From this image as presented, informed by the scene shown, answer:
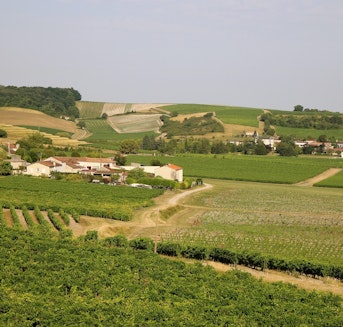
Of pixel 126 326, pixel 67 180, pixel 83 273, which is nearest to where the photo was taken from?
pixel 126 326

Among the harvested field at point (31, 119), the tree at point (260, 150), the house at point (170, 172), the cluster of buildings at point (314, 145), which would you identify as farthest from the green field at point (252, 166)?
the harvested field at point (31, 119)

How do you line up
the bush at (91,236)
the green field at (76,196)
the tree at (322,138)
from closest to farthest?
the bush at (91,236) → the green field at (76,196) → the tree at (322,138)

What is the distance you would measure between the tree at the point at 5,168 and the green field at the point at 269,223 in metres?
31.9

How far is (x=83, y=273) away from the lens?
3178 centimetres

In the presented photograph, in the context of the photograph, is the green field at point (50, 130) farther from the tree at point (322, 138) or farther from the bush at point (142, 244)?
the bush at point (142, 244)

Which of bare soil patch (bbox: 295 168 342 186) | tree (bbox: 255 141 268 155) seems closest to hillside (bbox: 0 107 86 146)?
tree (bbox: 255 141 268 155)

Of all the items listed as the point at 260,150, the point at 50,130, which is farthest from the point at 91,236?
the point at 50,130

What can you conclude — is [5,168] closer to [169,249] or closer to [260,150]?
[169,249]

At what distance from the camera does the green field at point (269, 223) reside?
148ft

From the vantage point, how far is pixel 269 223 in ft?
183

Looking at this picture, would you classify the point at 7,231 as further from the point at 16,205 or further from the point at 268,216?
→ the point at 268,216

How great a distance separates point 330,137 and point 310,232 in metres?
111

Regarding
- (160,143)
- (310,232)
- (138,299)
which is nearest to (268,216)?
(310,232)

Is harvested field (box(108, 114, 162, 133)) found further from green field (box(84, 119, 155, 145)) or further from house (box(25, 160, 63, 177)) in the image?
house (box(25, 160, 63, 177))
